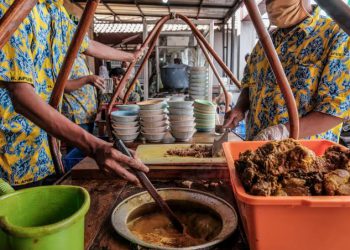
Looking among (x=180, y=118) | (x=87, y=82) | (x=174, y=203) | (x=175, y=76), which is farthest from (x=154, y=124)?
(x=175, y=76)

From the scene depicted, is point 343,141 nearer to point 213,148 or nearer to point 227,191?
point 213,148

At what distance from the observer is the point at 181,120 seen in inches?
105

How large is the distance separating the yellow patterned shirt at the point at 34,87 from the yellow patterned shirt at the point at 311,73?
5.21 feet

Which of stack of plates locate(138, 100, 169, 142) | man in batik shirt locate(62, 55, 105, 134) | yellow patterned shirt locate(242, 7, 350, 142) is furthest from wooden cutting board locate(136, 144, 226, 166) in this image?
man in batik shirt locate(62, 55, 105, 134)

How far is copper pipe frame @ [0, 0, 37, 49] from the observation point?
71 cm

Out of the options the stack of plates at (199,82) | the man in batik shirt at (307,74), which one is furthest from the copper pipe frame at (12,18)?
the stack of plates at (199,82)

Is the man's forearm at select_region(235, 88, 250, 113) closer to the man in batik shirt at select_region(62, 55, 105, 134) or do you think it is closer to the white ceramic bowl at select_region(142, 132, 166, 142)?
the white ceramic bowl at select_region(142, 132, 166, 142)

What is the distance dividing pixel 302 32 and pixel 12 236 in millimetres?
2022

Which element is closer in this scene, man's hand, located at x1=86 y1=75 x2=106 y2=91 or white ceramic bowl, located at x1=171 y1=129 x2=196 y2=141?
white ceramic bowl, located at x1=171 y1=129 x2=196 y2=141

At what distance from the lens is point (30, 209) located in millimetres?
809

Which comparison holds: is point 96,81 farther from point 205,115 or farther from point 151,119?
point 205,115

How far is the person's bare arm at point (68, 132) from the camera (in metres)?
1.15

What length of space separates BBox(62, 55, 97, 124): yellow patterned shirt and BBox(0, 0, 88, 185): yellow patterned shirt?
1.77 m

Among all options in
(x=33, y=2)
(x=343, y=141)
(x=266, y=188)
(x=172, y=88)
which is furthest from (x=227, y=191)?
(x=172, y=88)
